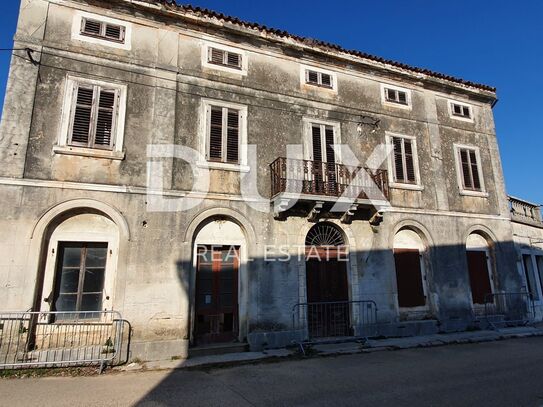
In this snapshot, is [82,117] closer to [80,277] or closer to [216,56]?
[80,277]

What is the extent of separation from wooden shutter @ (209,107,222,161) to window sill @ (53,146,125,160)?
7.79ft

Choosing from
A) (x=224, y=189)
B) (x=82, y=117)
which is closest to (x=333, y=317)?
(x=224, y=189)

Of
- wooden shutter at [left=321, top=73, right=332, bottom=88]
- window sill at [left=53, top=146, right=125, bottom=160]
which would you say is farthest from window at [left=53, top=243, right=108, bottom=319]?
wooden shutter at [left=321, top=73, right=332, bottom=88]

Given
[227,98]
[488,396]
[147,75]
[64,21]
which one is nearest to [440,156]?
[227,98]

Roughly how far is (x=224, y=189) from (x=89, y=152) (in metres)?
3.49

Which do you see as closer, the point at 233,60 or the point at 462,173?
the point at 233,60

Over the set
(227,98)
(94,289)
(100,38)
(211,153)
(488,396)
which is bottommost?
(488,396)

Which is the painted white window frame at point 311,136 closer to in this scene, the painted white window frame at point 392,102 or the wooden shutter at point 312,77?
the wooden shutter at point 312,77

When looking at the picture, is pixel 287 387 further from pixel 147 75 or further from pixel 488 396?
pixel 147 75

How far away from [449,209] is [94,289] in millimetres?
11716

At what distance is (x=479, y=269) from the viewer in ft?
43.3

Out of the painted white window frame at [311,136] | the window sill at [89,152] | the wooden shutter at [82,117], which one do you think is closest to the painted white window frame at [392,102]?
Answer: the painted white window frame at [311,136]

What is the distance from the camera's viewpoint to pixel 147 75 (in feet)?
32.3

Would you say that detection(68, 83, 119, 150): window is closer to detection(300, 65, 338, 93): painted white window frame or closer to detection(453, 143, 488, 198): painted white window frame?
detection(300, 65, 338, 93): painted white window frame
